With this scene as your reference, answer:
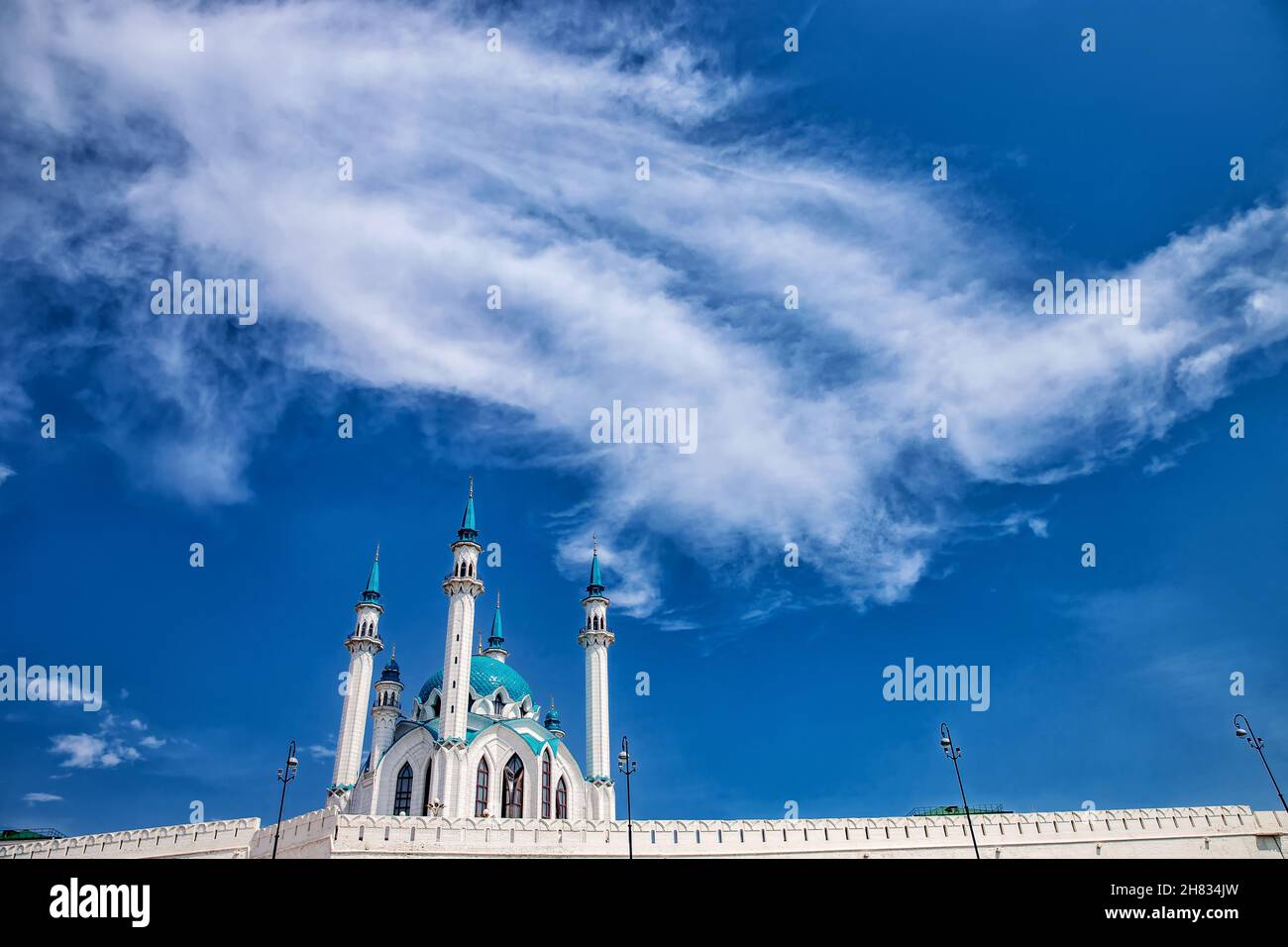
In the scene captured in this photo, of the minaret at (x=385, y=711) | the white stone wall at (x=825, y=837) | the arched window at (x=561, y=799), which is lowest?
the white stone wall at (x=825, y=837)

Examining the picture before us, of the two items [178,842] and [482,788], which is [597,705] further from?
[178,842]

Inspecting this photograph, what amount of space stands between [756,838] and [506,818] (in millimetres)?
14390

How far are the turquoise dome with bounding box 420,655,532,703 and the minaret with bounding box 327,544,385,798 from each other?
4.97 metres

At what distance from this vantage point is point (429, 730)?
181 feet

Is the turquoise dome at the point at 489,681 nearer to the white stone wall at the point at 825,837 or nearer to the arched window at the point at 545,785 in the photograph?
the arched window at the point at 545,785

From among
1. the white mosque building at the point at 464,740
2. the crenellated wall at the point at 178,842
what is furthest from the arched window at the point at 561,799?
the crenellated wall at the point at 178,842

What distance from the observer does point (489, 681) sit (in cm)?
6212

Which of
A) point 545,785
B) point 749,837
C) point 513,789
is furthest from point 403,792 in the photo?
point 749,837

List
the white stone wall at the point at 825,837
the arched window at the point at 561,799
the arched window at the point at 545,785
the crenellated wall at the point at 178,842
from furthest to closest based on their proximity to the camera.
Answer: the arched window at the point at 561,799 → the arched window at the point at 545,785 → the crenellated wall at the point at 178,842 → the white stone wall at the point at 825,837

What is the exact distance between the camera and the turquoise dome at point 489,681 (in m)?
60.8
